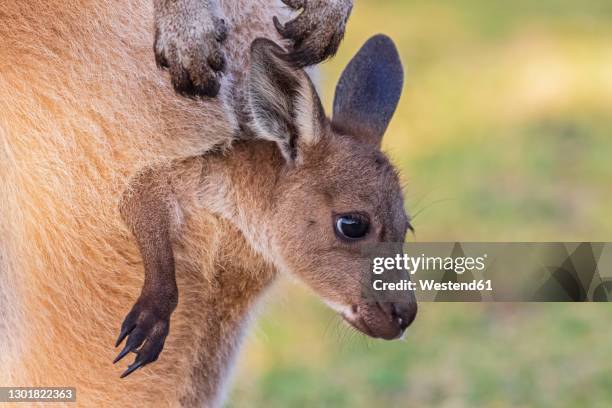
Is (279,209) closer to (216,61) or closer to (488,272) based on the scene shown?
(216,61)

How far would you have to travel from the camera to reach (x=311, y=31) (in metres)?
2.65

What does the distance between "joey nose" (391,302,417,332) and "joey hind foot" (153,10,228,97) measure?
0.67m

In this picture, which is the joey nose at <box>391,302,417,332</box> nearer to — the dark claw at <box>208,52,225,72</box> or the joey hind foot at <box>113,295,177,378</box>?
the joey hind foot at <box>113,295,177,378</box>

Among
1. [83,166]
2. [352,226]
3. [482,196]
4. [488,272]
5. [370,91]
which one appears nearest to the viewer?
[83,166]

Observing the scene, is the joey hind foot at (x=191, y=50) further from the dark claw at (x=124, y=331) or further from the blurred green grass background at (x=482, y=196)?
the blurred green grass background at (x=482, y=196)

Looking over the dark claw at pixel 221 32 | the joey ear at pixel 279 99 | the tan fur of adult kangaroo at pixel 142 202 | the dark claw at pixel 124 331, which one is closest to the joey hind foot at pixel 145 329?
the dark claw at pixel 124 331

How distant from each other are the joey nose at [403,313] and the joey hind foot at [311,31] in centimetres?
60

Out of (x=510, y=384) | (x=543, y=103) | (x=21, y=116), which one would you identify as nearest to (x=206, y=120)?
(x=21, y=116)

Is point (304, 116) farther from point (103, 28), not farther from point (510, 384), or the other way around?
point (510, 384)

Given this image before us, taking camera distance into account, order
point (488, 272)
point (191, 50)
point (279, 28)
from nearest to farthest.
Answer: point (191, 50) < point (279, 28) < point (488, 272)

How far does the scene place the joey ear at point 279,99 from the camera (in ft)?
8.62

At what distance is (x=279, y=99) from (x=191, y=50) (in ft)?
0.83

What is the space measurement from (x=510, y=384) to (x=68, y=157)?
2111 mm

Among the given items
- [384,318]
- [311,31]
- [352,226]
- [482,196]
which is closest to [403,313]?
[384,318]
